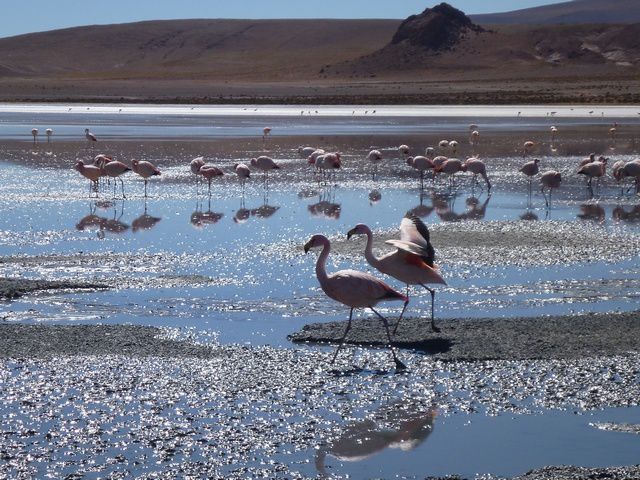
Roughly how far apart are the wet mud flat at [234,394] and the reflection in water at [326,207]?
7515 millimetres

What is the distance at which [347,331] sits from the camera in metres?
9.36

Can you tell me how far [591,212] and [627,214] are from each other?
0.57m

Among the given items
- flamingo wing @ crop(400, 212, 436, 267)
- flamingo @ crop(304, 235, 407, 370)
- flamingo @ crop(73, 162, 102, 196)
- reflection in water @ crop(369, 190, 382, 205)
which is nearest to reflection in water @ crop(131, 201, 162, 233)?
flamingo @ crop(73, 162, 102, 196)

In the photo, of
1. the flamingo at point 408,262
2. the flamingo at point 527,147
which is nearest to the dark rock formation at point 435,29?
the flamingo at point 527,147

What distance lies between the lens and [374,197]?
64.7 ft

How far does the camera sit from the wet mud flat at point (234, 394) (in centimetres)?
673

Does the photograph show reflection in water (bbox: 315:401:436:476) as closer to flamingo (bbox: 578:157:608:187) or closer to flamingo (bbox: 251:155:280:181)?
flamingo (bbox: 578:157:608:187)

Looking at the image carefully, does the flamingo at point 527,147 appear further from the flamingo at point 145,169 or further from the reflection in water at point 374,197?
the flamingo at point 145,169

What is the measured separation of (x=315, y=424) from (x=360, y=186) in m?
14.3

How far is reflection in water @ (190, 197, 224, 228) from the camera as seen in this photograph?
1661 centimetres

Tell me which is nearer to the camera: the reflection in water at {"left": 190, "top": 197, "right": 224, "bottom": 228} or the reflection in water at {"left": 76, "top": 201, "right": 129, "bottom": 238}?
the reflection in water at {"left": 76, "top": 201, "right": 129, "bottom": 238}

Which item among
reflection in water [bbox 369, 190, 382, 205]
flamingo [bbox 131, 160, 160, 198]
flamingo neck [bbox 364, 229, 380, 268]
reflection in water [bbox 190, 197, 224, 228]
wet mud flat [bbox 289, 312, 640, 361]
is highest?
flamingo [bbox 131, 160, 160, 198]

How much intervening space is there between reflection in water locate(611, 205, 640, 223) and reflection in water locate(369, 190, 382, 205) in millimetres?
4077

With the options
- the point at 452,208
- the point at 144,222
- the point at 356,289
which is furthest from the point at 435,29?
the point at 356,289
